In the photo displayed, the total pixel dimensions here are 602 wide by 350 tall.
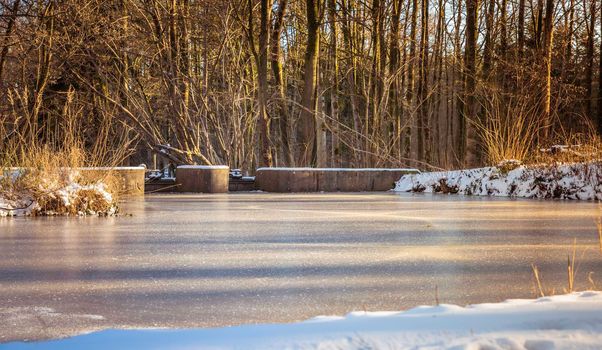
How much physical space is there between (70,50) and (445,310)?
2054 cm

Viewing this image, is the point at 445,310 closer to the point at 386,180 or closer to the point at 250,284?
the point at 250,284

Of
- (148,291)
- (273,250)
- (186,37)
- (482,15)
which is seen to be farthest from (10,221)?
(482,15)

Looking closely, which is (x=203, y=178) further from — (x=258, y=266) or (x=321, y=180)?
(x=258, y=266)

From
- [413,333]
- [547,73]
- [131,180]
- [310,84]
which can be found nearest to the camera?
[413,333]

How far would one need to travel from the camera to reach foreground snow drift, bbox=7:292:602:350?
2939 mm

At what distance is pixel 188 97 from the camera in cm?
2280

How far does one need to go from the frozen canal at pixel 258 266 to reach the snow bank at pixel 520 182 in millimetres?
5895

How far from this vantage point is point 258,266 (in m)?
5.79

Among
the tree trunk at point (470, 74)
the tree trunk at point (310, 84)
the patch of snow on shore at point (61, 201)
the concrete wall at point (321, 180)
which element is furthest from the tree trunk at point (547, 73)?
the patch of snow on shore at point (61, 201)

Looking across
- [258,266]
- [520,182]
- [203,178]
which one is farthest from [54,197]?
[520,182]

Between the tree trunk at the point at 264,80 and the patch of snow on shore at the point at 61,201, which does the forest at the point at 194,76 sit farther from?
the patch of snow on shore at the point at 61,201

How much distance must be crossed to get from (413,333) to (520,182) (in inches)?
596

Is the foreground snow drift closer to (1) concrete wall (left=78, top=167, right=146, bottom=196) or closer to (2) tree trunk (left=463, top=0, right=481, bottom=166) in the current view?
(1) concrete wall (left=78, top=167, right=146, bottom=196)


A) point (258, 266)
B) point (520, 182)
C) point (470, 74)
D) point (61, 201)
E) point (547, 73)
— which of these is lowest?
point (258, 266)
